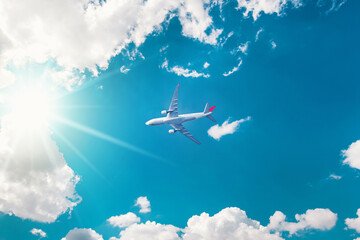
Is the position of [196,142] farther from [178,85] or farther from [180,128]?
[178,85]

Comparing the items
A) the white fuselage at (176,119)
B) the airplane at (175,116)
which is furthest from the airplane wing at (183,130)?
the white fuselage at (176,119)

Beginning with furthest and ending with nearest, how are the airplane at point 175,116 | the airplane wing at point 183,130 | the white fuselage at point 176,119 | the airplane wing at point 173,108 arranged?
the airplane wing at point 183,130 → the white fuselage at point 176,119 → the airplane at point 175,116 → the airplane wing at point 173,108

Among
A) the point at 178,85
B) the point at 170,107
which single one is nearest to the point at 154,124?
the point at 170,107

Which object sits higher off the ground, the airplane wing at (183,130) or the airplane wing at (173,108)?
the airplane wing at (173,108)

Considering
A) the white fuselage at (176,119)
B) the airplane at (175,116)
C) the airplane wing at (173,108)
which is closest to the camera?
the airplane wing at (173,108)

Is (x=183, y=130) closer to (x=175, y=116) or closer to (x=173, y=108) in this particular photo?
(x=175, y=116)

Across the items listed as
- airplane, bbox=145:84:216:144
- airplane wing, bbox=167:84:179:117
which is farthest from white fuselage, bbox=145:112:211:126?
airplane wing, bbox=167:84:179:117

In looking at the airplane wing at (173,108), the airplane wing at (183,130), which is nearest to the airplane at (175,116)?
the airplane wing at (173,108)

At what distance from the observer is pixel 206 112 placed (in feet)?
275

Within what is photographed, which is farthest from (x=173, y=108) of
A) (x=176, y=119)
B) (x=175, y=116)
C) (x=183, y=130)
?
(x=183, y=130)

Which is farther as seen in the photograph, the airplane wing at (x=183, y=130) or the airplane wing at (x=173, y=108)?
the airplane wing at (x=183, y=130)

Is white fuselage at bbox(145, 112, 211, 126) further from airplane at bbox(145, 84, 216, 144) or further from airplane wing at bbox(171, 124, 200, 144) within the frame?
airplane wing at bbox(171, 124, 200, 144)

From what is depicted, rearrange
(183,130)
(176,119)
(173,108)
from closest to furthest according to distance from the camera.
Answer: (173,108) → (176,119) → (183,130)

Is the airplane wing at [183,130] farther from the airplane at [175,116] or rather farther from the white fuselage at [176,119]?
the white fuselage at [176,119]
